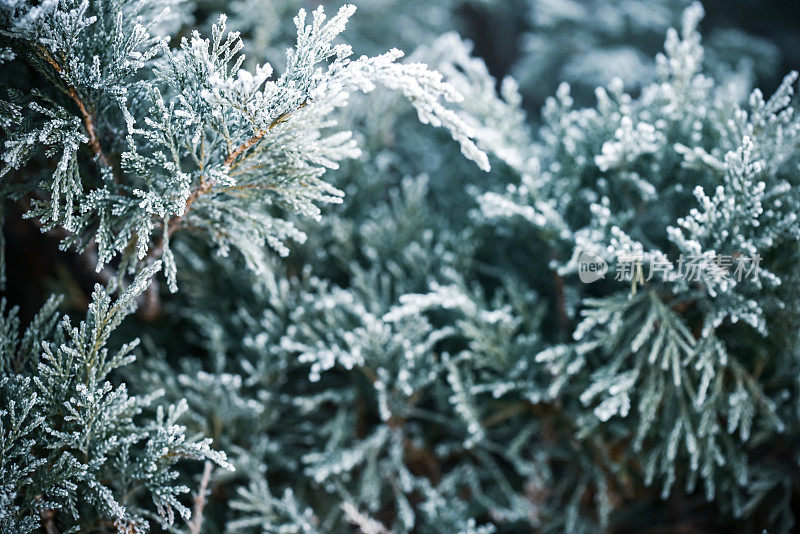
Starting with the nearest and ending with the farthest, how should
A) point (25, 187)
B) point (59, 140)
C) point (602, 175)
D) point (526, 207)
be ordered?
point (59, 140) < point (25, 187) < point (526, 207) < point (602, 175)

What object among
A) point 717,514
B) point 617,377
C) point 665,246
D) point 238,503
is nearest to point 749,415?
point 617,377

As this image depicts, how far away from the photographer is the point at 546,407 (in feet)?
5.81

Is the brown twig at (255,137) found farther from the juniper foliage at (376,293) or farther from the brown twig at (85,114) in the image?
the brown twig at (85,114)

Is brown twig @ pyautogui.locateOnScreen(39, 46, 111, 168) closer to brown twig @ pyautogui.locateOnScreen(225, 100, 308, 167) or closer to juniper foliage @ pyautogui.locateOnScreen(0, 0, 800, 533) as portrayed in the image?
juniper foliage @ pyautogui.locateOnScreen(0, 0, 800, 533)

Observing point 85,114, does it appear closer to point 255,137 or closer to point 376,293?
point 255,137

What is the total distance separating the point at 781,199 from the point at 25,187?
172 cm

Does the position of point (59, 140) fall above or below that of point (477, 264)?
below

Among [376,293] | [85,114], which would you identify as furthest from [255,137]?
[376,293]

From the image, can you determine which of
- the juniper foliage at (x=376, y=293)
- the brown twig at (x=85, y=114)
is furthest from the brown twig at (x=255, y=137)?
the brown twig at (x=85, y=114)

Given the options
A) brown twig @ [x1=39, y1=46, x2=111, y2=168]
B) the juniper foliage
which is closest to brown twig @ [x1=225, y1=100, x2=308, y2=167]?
the juniper foliage

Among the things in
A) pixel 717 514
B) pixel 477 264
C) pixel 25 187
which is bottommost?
pixel 717 514

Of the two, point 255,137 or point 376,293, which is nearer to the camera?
point 255,137

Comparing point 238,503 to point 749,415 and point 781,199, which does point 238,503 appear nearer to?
point 749,415

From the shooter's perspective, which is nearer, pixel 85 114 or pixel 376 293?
pixel 85 114
